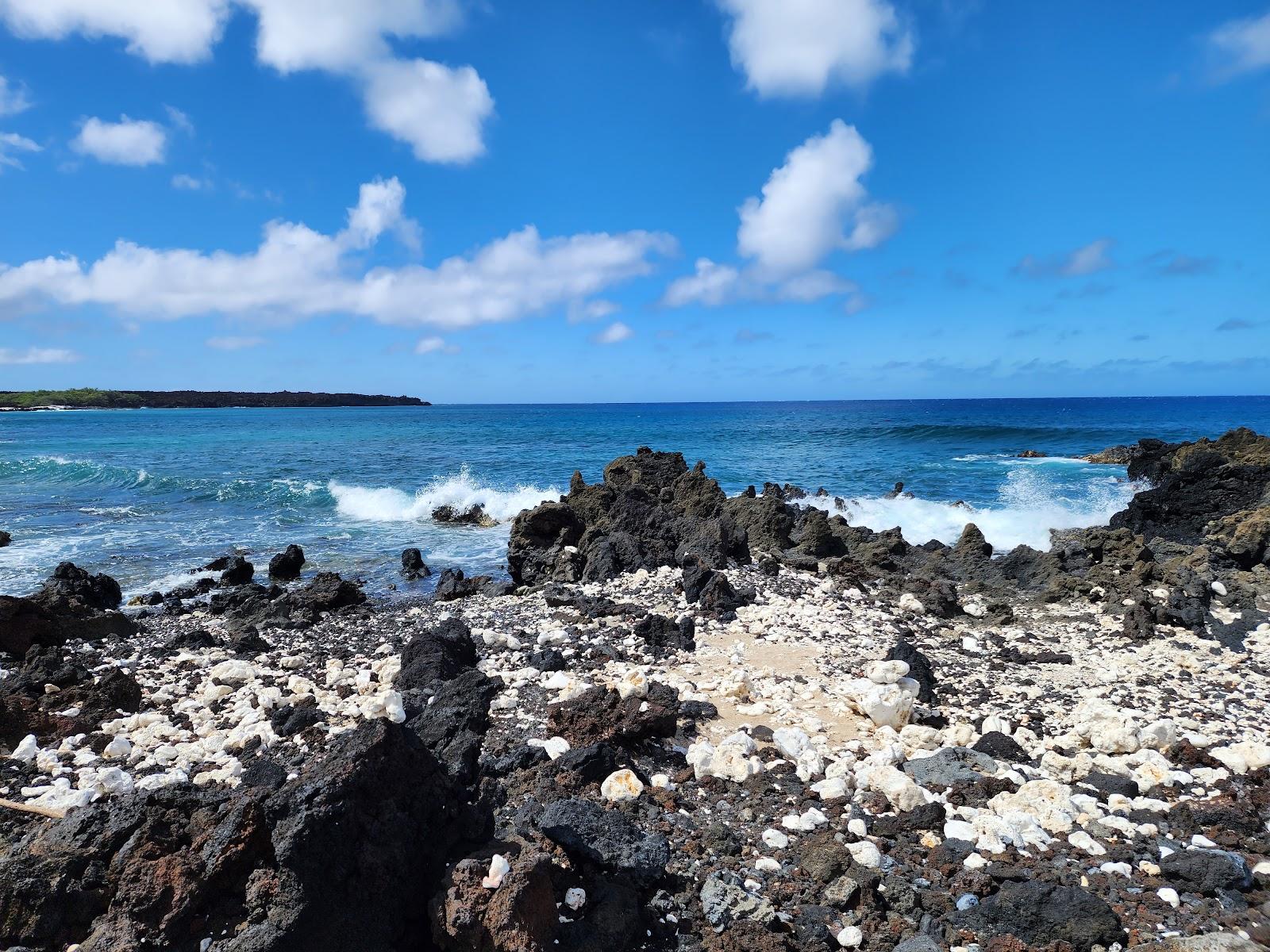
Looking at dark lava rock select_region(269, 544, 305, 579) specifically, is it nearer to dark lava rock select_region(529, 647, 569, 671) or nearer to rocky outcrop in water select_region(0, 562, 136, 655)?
rocky outcrop in water select_region(0, 562, 136, 655)

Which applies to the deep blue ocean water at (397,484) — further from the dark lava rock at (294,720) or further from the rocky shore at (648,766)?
the dark lava rock at (294,720)

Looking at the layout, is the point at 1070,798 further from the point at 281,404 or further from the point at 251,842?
the point at 281,404

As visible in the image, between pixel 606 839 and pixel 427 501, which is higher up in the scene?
pixel 606 839

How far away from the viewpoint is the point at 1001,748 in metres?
5.91

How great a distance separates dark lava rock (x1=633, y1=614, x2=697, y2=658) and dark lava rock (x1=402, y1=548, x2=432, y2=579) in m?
7.25

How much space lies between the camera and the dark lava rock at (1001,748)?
19.2 feet

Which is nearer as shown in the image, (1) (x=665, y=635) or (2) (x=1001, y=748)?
(2) (x=1001, y=748)

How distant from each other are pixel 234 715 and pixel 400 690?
1493 millimetres

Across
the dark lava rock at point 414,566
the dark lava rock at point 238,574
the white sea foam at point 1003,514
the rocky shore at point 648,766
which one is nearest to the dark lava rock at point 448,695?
the rocky shore at point 648,766

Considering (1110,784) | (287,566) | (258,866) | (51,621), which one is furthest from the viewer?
(287,566)

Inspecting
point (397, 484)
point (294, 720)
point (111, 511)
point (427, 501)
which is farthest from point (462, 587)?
point (397, 484)

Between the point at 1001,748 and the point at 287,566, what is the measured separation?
1368 cm

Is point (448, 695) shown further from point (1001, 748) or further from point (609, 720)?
point (1001, 748)

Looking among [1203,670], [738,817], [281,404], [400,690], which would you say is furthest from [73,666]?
[281,404]
